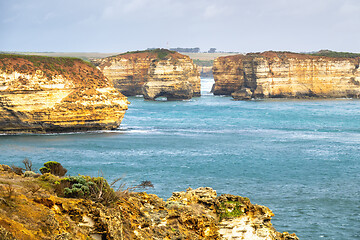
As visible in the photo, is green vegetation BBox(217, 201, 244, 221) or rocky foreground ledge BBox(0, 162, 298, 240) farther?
green vegetation BBox(217, 201, 244, 221)

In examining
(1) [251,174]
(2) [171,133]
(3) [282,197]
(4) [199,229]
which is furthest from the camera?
(2) [171,133]

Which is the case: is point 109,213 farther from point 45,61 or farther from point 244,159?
point 45,61

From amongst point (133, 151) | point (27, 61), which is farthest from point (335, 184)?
point (27, 61)

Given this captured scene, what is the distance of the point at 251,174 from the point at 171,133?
26.3 m

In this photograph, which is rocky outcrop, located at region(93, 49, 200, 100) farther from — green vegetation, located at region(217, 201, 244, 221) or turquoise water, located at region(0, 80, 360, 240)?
green vegetation, located at region(217, 201, 244, 221)

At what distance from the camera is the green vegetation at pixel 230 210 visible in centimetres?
1639

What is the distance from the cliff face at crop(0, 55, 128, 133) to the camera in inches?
2103

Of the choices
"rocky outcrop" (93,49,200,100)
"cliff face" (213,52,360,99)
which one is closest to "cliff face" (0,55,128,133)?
"rocky outcrop" (93,49,200,100)

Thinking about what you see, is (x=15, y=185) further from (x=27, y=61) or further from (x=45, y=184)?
(x=27, y=61)

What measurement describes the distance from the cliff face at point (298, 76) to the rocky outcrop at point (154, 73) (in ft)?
50.1

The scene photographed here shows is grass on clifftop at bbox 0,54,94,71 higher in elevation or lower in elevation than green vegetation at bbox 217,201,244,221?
higher

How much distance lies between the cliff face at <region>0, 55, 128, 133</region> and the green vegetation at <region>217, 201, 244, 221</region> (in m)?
41.0

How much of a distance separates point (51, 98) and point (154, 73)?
6755 cm

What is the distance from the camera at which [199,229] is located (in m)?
15.0
